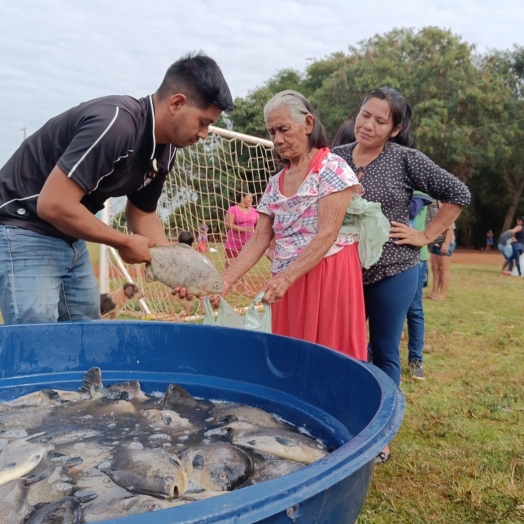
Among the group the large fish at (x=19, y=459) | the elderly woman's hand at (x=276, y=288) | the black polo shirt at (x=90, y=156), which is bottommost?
the large fish at (x=19, y=459)

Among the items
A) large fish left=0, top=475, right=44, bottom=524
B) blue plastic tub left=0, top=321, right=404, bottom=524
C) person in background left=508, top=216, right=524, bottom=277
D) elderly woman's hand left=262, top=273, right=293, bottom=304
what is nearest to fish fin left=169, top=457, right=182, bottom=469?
large fish left=0, top=475, right=44, bottom=524

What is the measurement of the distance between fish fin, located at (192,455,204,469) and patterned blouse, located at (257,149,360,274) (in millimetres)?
1200

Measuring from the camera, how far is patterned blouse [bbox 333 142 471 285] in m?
2.89

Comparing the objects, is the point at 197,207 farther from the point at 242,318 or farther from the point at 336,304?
the point at 336,304

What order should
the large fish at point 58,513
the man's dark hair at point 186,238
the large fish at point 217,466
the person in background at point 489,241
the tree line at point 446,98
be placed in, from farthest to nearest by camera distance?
the person in background at point 489,241 → the tree line at point 446,98 → the man's dark hair at point 186,238 → the large fish at point 217,466 → the large fish at point 58,513

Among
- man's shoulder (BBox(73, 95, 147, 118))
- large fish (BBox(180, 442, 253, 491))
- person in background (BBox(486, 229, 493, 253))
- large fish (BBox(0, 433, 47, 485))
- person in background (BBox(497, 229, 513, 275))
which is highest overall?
man's shoulder (BBox(73, 95, 147, 118))

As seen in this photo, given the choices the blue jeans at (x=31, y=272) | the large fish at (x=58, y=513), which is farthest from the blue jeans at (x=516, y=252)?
the large fish at (x=58, y=513)

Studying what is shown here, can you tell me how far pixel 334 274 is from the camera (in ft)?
8.80

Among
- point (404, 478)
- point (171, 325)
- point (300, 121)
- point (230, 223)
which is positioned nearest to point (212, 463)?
point (171, 325)

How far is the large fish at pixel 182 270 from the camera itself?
262 centimetres

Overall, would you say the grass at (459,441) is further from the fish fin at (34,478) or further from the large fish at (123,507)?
the fish fin at (34,478)

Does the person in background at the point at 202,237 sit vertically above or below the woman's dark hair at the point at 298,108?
below

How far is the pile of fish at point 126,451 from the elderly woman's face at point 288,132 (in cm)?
123

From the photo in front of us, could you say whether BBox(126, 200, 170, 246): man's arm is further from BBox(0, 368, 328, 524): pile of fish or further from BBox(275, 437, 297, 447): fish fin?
BBox(275, 437, 297, 447): fish fin
